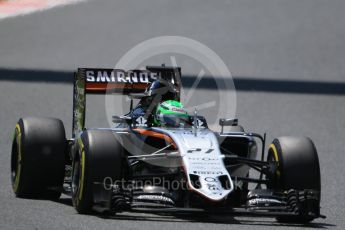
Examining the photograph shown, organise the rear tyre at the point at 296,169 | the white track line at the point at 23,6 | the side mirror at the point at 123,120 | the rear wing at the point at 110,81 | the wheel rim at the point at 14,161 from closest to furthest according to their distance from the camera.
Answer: the rear tyre at the point at 296,169 < the side mirror at the point at 123,120 < the wheel rim at the point at 14,161 < the rear wing at the point at 110,81 < the white track line at the point at 23,6

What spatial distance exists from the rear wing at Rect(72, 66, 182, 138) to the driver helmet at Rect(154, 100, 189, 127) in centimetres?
77

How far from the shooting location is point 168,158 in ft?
33.8

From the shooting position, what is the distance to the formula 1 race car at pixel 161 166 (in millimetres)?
9789

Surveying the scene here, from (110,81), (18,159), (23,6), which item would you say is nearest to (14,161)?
(18,159)

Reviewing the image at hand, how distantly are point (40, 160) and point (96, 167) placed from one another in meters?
1.46

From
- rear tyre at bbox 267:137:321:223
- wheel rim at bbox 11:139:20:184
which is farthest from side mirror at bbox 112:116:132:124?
rear tyre at bbox 267:137:321:223

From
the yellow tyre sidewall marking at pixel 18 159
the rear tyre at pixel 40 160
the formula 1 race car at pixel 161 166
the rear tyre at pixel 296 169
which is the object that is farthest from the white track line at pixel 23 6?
the rear tyre at pixel 296 169

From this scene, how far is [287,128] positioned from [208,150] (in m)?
7.21

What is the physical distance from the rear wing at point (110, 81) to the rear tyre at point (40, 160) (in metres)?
0.68

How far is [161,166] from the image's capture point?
34.4 feet

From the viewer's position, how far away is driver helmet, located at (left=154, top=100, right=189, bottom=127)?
36.4 ft

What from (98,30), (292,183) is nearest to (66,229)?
(292,183)

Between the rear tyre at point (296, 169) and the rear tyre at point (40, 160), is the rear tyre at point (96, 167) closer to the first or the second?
the rear tyre at point (40, 160)

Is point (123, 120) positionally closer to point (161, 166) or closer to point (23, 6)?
point (161, 166)
